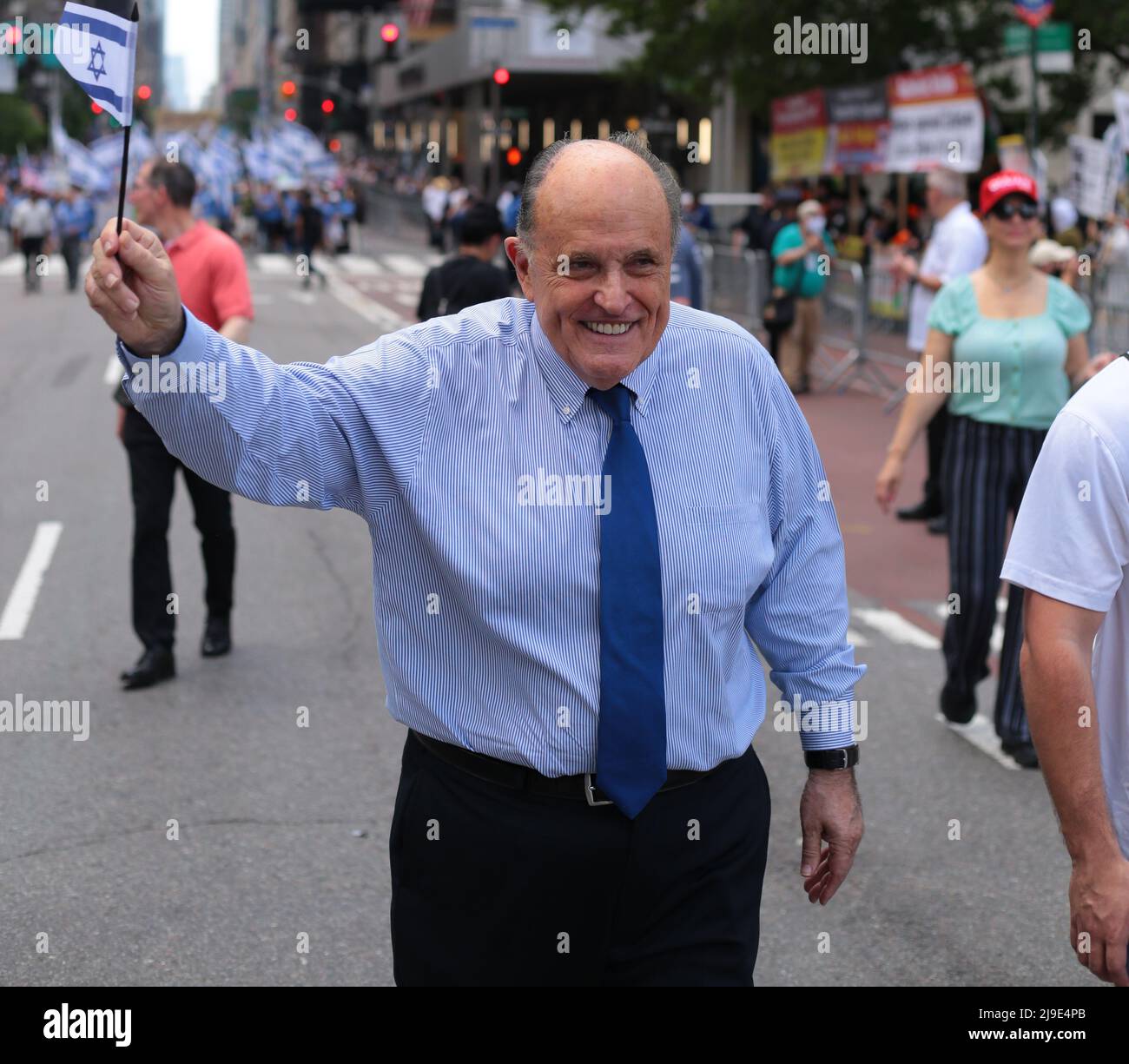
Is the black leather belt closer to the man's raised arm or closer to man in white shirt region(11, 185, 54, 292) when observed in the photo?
the man's raised arm

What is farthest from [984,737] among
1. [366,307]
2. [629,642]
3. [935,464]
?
[366,307]

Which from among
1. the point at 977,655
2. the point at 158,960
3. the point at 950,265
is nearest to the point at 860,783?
the point at 977,655

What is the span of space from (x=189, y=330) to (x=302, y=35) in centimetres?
653

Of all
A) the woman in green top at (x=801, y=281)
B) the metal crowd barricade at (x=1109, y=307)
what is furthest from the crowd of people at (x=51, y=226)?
the metal crowd barricade at (x=1109, y=307)

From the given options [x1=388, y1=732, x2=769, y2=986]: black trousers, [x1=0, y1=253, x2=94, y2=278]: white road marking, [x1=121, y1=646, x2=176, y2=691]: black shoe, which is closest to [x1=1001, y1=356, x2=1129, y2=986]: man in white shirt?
[x1=388, y1=732, x2=769, y2=986]: black trousers

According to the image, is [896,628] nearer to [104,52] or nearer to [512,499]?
[512,499]

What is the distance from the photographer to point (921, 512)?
11.2m

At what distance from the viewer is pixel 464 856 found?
2.72 m

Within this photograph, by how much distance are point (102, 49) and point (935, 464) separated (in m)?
9.18

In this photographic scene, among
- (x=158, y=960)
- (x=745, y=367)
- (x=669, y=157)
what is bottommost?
(x=158, y=960)

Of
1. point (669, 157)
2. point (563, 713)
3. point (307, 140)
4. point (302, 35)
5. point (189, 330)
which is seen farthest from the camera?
point (669, 157)

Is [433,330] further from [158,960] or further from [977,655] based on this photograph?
[977,655]

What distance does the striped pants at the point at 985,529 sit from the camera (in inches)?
244

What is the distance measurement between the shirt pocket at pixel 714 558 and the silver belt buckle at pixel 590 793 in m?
0.30
